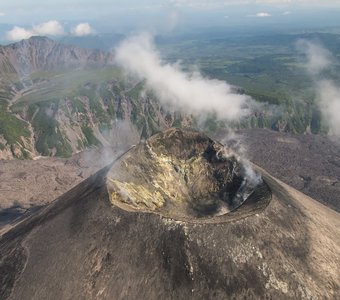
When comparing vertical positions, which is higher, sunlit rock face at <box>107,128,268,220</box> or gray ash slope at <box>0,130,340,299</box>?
gray ash slope at <box>0,130,340,299</box>

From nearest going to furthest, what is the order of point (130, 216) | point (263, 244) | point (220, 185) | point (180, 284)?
point (180, 284) < point (263, 244) < point (130, 216) < point (220, 185)

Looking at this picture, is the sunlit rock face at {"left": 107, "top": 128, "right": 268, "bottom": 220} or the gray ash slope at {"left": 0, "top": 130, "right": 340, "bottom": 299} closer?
the gray ash slope at {"left": 0, "top": 130, "right": 340, "bottom": 299}

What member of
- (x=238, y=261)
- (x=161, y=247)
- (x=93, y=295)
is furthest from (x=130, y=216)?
(x=238, y=261)

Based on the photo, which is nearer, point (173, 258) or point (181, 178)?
point (173, 258)

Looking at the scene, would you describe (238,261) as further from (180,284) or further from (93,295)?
(93,295)

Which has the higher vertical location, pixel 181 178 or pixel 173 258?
pixel 173 258
